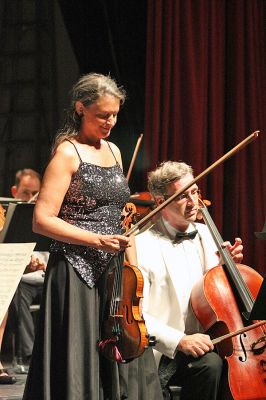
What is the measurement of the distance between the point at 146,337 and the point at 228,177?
2.15 meters

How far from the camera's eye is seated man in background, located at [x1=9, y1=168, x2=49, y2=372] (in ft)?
11.6

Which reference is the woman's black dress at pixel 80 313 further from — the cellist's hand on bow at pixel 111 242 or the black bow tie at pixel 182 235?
the black bow tie at pixel 182 235

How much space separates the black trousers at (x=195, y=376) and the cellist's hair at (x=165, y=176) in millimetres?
644

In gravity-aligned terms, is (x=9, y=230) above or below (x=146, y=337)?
above

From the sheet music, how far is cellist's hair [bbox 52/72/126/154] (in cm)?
35

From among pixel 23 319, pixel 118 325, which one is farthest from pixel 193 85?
pixel 118 325

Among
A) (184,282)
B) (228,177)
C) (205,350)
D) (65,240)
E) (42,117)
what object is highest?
(42,117)

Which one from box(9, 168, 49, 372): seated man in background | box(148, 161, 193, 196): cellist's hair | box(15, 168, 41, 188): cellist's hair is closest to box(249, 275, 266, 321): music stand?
box(148, 161, 193, 196): cellist's hair

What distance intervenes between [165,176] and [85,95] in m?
0.72

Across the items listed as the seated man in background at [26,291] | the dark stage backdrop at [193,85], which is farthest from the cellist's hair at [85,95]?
the dark stage backdrop at [193,85]

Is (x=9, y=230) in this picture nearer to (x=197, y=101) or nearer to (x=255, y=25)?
(x=197, y=101)

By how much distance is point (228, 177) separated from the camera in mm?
3891

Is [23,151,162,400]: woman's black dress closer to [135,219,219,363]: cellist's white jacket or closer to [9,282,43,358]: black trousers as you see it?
[135,219,219,363]: cellist's white jacket

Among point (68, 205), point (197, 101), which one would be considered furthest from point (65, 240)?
point (197, 101)
